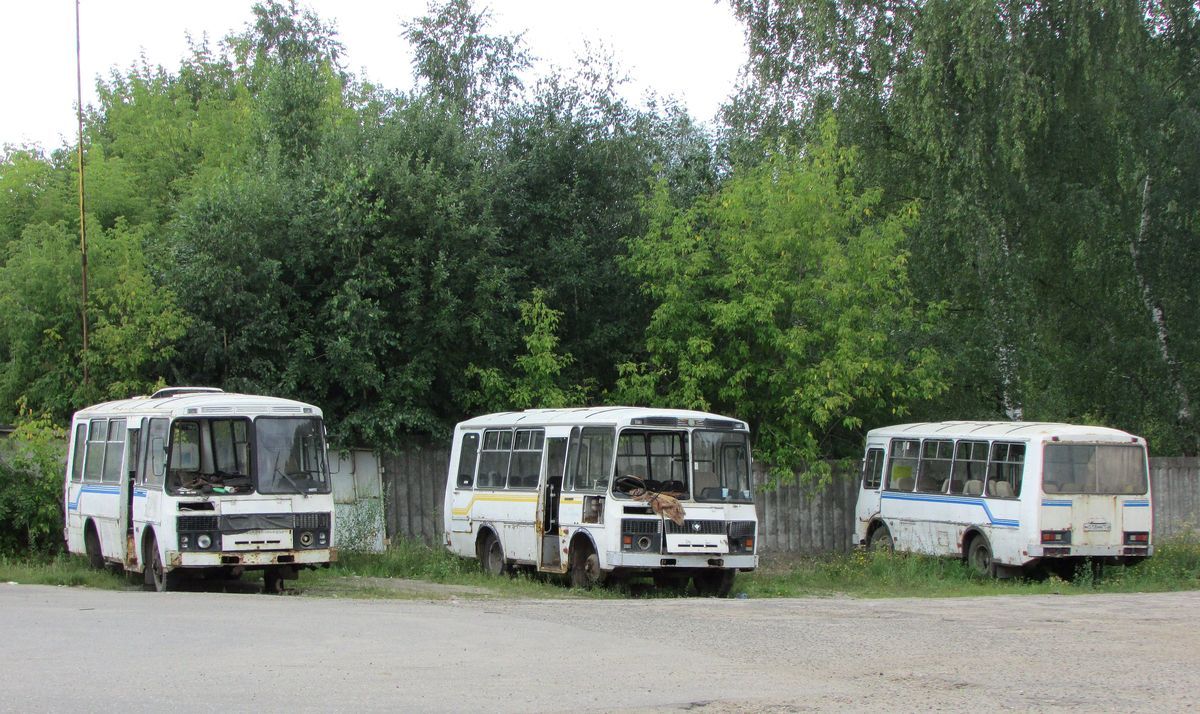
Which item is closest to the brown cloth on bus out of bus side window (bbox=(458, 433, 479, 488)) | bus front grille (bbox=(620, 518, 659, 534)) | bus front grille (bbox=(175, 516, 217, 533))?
bus front grille (bbox=(620, 518, 659, 534))

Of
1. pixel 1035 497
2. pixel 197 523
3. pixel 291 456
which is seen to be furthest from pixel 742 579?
pixel 197 523

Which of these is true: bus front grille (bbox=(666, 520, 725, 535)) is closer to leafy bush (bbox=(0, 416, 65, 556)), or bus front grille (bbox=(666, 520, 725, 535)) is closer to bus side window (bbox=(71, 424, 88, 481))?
bus side window (bbox=(71, 424, 88, 481))

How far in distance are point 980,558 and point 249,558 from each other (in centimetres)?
1226

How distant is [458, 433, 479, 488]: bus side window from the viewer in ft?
75.6

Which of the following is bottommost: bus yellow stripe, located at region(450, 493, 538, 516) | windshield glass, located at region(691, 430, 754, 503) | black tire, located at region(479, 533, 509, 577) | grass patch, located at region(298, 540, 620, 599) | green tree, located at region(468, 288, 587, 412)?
grass patch, located at region(298, 540, 620, 599)

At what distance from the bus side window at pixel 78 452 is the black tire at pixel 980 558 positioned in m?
15.1

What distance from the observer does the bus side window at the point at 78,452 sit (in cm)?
2158

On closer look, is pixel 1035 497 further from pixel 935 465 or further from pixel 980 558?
pixel 935 465

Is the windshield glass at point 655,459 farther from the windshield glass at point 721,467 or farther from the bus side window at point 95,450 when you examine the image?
the bus side window at point 95,450

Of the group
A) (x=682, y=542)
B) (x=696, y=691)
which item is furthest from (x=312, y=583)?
(x=696, y=691)

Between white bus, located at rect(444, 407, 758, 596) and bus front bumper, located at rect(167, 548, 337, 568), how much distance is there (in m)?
3.54

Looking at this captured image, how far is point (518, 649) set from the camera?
12.1 metres

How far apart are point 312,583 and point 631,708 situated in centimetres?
1194

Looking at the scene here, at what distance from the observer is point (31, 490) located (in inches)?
892
